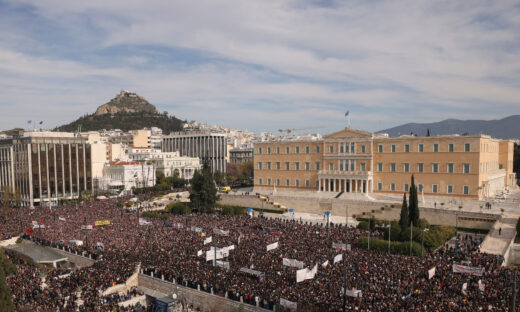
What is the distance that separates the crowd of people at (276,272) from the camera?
64.4ft

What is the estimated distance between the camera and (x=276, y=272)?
24250 millimetres

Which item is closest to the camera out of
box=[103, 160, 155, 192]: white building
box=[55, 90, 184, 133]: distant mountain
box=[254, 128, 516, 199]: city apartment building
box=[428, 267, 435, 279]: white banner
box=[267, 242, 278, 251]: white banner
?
box=[428, 267, 435, 279]: white banner

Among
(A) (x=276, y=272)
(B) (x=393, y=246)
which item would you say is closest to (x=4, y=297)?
(A) (x=276, y=272)

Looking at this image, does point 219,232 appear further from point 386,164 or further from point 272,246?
point 386,164

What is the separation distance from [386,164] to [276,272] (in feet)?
108

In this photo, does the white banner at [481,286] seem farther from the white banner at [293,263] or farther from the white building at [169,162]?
the white building at [169,162]

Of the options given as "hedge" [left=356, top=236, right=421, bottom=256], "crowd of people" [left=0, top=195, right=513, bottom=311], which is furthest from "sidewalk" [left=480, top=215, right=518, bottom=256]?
"hedge" [left=356, top=236, right=421, bottom=256]

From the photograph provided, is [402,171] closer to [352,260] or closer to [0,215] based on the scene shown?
[352,260]

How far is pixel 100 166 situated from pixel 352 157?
50.6 m

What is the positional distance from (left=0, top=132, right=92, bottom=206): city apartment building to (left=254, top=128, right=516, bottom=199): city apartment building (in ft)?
107

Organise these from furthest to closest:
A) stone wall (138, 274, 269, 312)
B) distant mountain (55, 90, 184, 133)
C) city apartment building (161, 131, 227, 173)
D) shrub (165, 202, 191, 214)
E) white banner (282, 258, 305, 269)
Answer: distant mountain (55, 90, 184, 133) < city apartment building (161, 131, 227, 173) < shrub (165, 202, 191, 214) < white banner (282, 258, 305, 269) < stone wall (138, 274, 269, 312)

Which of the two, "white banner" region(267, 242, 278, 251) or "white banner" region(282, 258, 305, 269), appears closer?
"white banner" region(282, 258, 305, 269)

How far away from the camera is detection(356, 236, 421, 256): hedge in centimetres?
2921

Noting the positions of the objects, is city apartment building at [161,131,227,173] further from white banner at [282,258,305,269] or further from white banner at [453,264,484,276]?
white banner at [453,264,484,276]
